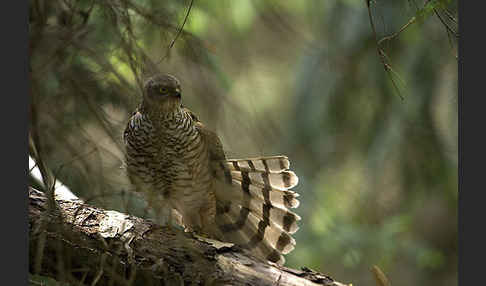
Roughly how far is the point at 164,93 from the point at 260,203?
0.83m

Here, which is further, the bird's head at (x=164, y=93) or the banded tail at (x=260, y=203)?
the banded tail at (x=260, y=203)

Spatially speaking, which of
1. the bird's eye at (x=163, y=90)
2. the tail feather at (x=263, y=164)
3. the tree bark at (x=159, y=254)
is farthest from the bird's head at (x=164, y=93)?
the tree bark at (x=159, y=254)

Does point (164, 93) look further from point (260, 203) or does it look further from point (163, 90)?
point (260, 203)

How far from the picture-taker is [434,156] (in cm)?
512

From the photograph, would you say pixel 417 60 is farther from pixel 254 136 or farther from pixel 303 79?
pixel 254 136

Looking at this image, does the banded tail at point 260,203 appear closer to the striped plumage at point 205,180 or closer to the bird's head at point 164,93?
the striped plumage at point 205,180

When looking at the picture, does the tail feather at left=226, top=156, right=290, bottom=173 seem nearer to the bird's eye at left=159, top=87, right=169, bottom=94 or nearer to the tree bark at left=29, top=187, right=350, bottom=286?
the bird's eye at left=159, top=87, right=169, bottom=94

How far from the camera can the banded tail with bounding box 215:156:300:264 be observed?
9.62ft

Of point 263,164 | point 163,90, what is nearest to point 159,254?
point 163,90

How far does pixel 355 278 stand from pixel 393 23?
4.29 meters

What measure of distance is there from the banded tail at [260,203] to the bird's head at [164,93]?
468mm

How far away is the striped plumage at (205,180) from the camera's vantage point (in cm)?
279

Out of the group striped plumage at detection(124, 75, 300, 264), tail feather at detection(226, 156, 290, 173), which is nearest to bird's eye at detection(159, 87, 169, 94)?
striped plumage at detection(124, 75, 300, 264)

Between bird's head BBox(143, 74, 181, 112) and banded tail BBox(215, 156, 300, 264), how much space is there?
1.54ft
